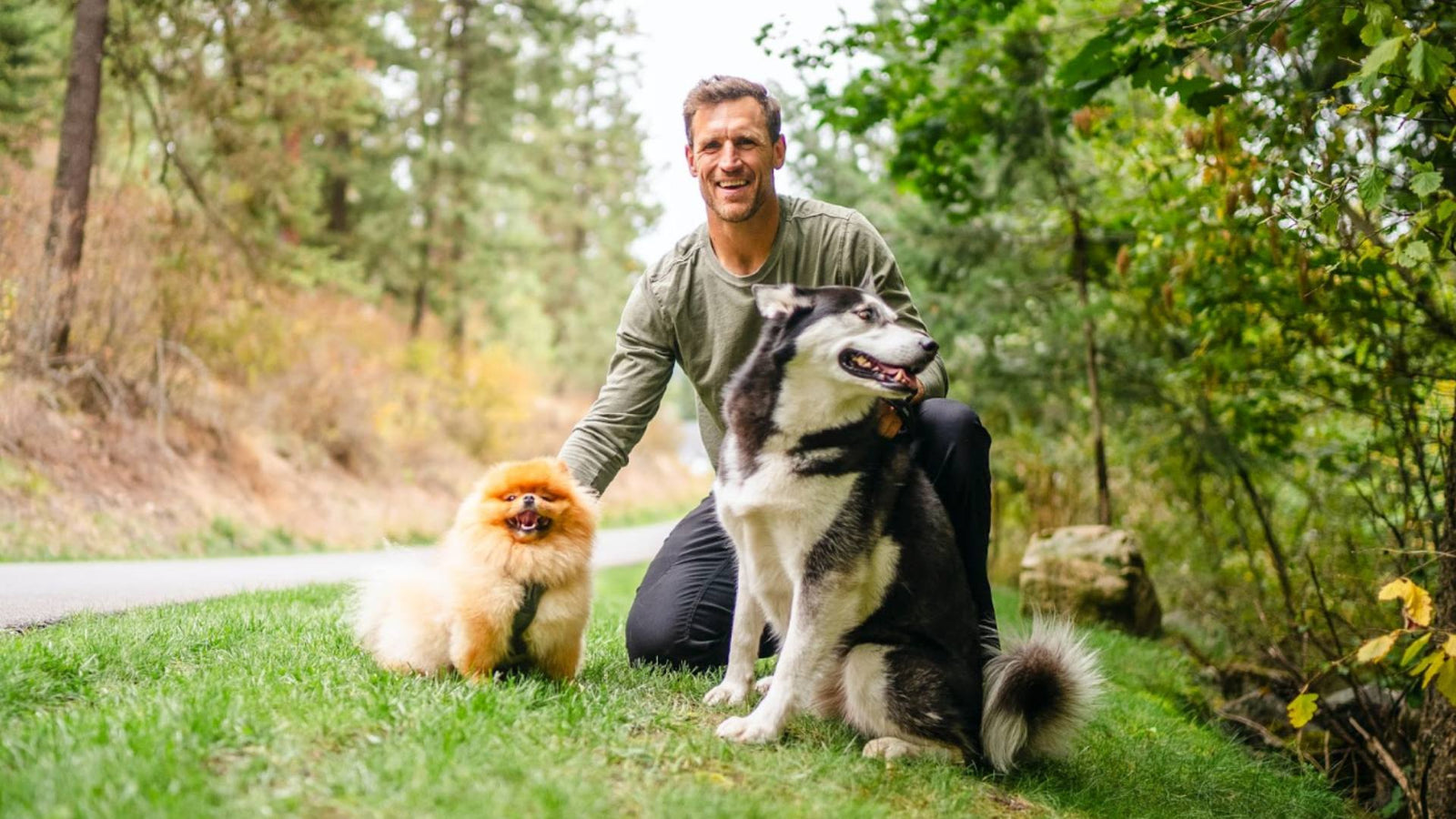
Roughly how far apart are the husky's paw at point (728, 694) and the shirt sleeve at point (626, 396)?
849mm

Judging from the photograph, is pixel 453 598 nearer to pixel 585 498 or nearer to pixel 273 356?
pixel 585 498

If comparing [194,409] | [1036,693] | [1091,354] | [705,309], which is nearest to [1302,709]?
[1036,693]

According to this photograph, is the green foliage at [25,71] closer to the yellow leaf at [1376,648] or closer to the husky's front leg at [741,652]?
the husky's front leg at [741,652]

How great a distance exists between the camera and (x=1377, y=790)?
509cm

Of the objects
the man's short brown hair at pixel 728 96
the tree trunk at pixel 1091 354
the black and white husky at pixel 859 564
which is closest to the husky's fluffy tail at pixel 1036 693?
the black and white husky at pixel 859 564

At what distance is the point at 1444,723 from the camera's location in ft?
13.5

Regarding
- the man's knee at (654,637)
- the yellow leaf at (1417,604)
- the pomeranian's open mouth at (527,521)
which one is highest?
the yellow leaf at (1417,604)

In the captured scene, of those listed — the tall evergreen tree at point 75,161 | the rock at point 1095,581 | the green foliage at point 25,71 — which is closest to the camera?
the rock at point 1095,581

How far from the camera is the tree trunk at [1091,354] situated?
9.00 m

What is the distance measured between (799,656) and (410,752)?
45.8 inches

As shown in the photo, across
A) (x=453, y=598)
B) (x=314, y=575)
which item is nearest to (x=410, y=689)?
(x=453, y=598)

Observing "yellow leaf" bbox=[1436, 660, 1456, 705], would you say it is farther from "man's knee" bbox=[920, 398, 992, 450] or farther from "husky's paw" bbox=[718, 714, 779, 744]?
"husky's paw" bbox=[718, 714, 779, 744]

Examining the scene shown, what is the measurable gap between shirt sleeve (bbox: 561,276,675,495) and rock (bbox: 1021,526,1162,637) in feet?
17.4

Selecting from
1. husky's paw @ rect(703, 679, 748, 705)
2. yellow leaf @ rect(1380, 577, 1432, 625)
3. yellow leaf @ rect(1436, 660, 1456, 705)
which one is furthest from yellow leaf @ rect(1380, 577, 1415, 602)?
husky's paw @ rect(703, 679, 748, 705)
